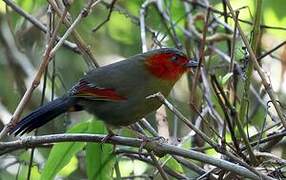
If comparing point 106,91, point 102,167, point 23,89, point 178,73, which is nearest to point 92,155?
point 102,167

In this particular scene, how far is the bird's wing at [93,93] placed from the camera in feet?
12.3

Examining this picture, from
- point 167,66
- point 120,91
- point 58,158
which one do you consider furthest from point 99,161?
point 167,66

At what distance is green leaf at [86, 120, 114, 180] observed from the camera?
343 cm

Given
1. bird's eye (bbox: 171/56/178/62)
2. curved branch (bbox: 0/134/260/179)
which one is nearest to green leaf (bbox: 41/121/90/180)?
curved branch (bbox: 0/134/260/179)

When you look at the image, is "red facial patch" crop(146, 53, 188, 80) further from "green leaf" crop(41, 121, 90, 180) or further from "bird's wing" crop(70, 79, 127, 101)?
"green leaf" crop(41, 121, 90, 180)

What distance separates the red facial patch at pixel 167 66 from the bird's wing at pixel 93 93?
31 centimetres

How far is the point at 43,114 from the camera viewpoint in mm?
3631

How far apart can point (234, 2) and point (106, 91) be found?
1.56 m

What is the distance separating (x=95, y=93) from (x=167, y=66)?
479mm

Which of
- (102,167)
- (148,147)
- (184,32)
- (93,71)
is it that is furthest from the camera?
(184,32)

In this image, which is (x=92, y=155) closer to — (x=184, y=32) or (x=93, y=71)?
(x=93, y=71)

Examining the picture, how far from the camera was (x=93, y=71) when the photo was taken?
149 inches

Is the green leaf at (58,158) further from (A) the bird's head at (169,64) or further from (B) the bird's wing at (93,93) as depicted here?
(A) the bird's head at (169,64)

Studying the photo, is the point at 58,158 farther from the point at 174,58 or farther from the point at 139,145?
the point at 174,58
